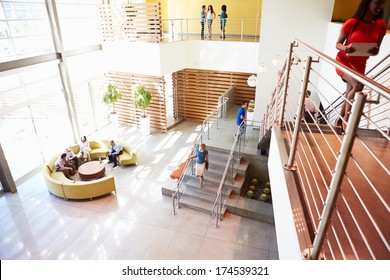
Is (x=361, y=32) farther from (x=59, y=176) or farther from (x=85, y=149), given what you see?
(x=85, y=149)

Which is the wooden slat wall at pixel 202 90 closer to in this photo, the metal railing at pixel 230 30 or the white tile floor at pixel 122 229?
the metal railing at pixel 230 30

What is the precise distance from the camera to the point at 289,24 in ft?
28.0

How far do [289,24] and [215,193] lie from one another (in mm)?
5810

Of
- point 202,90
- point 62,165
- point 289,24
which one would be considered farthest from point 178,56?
point 62,165

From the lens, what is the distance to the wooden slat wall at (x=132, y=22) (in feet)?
31.7

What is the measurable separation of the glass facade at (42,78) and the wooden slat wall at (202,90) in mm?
3912

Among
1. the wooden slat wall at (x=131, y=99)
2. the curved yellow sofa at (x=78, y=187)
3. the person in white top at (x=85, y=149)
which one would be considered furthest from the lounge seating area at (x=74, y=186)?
the wooden slat wall at (x=131, y=99)

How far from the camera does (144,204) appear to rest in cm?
778

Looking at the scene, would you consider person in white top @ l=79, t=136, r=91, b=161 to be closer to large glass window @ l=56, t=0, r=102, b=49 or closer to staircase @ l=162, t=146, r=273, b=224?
staircase @ l=162, t=146, r=273, b=224

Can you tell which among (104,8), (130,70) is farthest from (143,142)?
(104,8)

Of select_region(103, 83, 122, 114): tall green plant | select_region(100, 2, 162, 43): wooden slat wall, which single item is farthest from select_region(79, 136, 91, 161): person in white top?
select_region(100, 2, 162, 43): wooden slat wall
